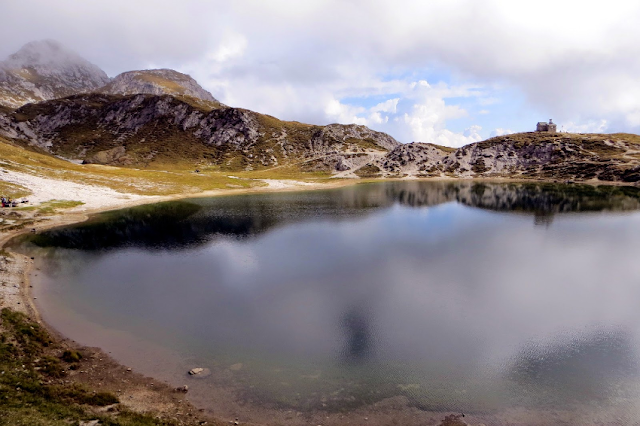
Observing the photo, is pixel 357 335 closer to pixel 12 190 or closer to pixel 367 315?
→ pixel 367 315

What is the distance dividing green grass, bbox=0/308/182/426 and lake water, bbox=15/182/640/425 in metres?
3.74

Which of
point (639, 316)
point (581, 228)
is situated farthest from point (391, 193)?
point (639, 316)

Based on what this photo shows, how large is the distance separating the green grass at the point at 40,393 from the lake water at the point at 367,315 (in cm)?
374

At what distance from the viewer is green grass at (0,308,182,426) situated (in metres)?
19.1

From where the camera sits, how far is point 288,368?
26562mm

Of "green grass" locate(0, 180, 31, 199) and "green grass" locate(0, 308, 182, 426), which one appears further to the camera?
"green grass" locate(0, 180, 31, 199)

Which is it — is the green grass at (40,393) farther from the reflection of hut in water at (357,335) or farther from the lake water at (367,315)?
the reflection of hut in water at (357,335)

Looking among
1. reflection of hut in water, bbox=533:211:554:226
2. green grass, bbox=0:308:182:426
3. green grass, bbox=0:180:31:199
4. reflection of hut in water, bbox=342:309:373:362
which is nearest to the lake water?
reflection of hut in water, bbox=342:309:373:362

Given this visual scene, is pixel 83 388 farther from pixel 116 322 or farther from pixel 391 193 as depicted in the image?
pixel 391 193

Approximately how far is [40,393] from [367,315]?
1038 inches

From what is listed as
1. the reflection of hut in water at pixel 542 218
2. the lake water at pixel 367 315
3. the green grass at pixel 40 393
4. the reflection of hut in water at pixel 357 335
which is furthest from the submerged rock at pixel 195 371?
the reflection of hut in water at pixel 542 218

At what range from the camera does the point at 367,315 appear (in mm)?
34750

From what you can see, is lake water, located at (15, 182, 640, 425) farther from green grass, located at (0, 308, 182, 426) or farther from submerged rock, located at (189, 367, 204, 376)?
green grass, located at (0, 308, 182, 426)

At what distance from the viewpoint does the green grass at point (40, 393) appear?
19.1m
